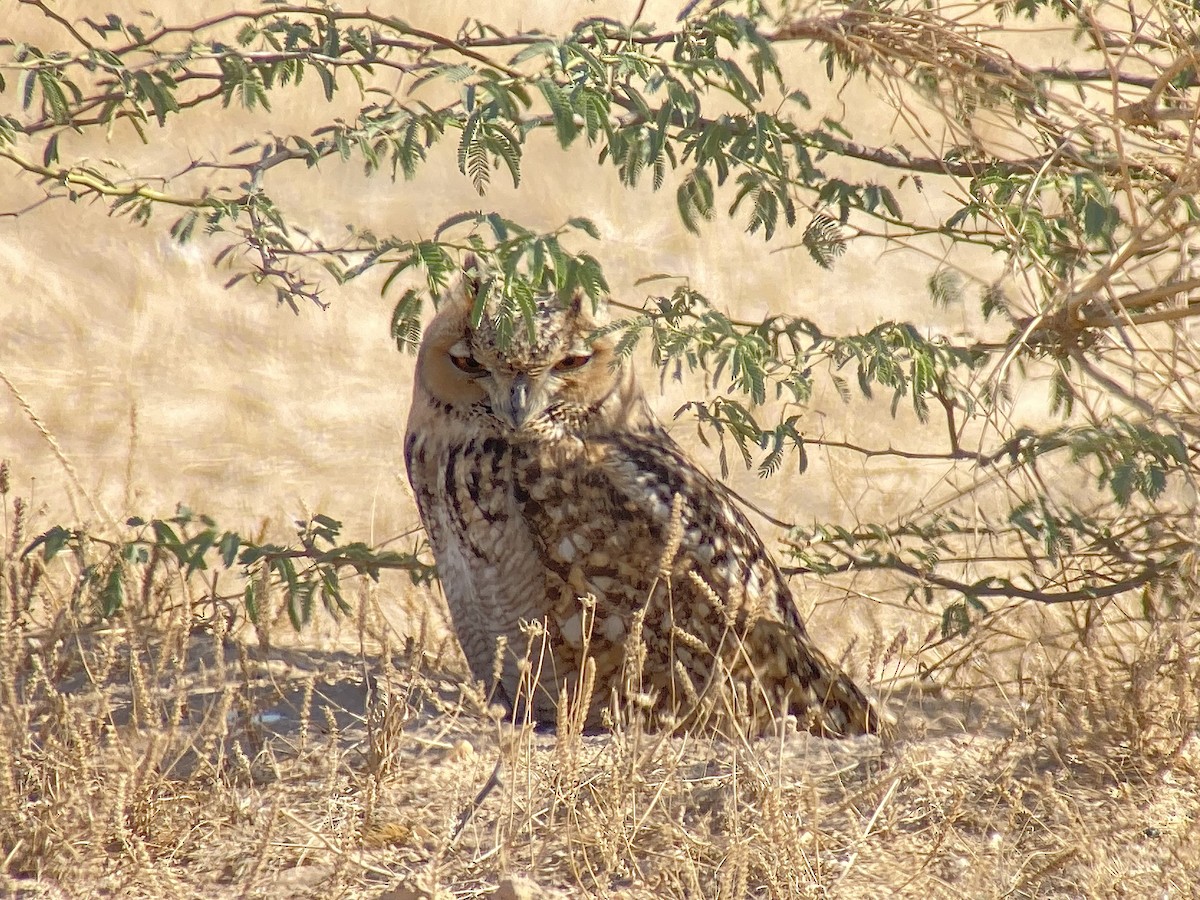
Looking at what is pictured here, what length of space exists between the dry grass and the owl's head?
0.79 m

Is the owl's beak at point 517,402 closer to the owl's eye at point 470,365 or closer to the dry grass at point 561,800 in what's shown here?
the owl's eye at point 470,365

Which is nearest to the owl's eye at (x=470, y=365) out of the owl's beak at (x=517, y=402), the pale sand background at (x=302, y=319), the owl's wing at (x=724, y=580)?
the owl's beak at (x=517, y=402)

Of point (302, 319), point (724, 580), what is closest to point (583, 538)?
point (724, 580)

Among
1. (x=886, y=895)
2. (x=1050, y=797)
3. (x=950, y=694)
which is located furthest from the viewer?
(x=950, y=694)

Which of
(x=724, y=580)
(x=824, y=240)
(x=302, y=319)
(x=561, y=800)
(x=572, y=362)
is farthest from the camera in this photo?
(x=302, y=319)

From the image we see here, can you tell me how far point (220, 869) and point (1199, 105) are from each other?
2.90 metres

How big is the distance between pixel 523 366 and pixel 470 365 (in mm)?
246

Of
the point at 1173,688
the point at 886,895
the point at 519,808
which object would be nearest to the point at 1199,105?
the point at 1173,688

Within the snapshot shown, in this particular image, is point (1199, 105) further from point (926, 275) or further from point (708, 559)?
point (926, 275)

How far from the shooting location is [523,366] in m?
3.58

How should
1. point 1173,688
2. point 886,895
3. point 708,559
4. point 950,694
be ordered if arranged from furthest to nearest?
point 950,694
point 708,559
point 1173,688
point 886,895

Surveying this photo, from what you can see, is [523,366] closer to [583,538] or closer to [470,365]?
[470,365]

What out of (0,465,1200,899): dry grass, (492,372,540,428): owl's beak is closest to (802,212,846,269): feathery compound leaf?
(492,372,540,428): owl's beak

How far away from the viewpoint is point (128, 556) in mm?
3312
